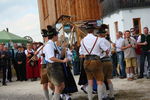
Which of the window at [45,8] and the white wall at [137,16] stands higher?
the window at [45,8]

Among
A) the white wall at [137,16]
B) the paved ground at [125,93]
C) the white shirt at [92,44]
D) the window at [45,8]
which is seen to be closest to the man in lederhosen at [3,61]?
the paved ground at [125,93]

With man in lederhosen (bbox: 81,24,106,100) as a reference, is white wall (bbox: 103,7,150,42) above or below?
above

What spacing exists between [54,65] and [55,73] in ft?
0.62

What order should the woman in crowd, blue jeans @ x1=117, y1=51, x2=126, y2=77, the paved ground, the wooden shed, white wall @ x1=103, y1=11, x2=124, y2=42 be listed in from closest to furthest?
the paved ground < blue jeans @ x1=117, y1=51, x2=126, y2=77 < the woman in crowd < white wall @ x1=103, y1=11, x2=124, y2=42 < the wooden shed

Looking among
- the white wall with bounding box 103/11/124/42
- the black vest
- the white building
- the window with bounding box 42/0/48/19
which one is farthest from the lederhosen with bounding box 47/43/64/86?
the window with bounding box 42/0/48/19

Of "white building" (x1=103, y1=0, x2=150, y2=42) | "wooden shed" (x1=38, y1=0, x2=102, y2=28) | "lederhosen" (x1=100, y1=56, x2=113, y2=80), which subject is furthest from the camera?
"wooden shed" (x1=38, y1=0, x2=102, y2=28)

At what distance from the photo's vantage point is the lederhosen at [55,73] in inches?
331

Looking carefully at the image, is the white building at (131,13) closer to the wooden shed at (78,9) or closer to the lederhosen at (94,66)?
the wooden shed at (78,9)

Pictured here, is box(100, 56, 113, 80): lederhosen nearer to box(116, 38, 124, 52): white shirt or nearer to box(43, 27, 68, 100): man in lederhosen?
box(43, 27, 68, 100): man in lederhosen

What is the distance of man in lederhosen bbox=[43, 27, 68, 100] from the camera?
830cm

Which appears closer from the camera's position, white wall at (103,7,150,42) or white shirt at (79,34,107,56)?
white shirt at (79,34,107,56)

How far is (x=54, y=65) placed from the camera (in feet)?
28.0

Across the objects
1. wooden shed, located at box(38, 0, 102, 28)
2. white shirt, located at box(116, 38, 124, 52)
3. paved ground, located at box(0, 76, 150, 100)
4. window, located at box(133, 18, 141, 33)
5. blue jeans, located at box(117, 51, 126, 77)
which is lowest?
paved ground, located at box(0, 76, 150, 100)

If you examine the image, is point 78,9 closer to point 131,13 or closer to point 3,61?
point 131,13
